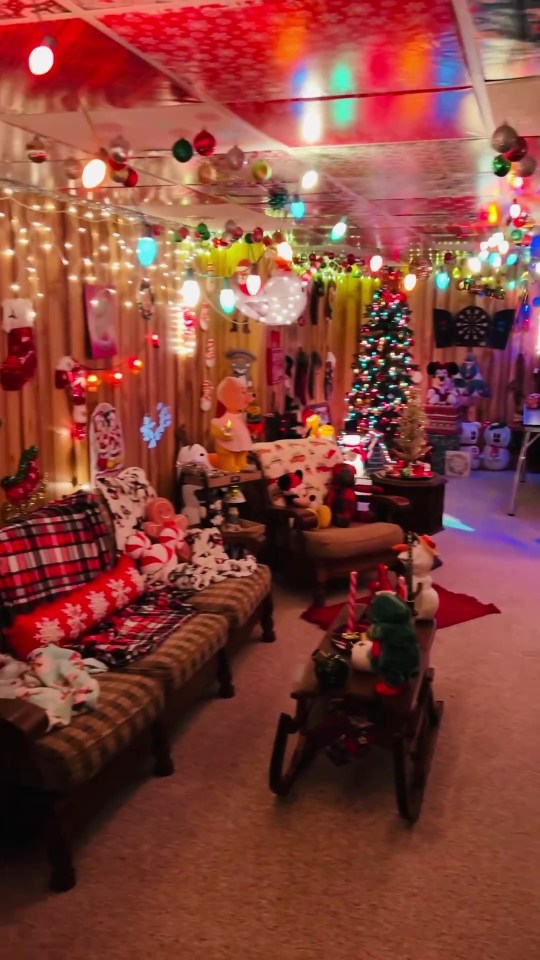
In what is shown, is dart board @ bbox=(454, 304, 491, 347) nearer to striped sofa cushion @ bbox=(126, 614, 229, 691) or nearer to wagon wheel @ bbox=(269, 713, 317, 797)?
striped sofa cushion @ bbox=(126, 614, 229, 691)

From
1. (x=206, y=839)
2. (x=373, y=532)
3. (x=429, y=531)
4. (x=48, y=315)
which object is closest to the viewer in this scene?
(x=206, y=839)

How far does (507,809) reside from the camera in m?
2.83

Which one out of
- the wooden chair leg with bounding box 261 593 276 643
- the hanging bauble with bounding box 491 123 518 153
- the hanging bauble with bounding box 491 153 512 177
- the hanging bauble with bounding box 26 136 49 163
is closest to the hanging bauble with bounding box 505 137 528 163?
the hanging bauble with bounding box 491 123 518 153

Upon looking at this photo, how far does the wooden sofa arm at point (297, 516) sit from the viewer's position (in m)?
4.86

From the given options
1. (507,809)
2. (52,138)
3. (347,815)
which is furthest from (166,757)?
(52,138)

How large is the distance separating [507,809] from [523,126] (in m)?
2.48

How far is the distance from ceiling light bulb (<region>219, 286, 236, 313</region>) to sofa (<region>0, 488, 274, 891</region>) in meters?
2.24

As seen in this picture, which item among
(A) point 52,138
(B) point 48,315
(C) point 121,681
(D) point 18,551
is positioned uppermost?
(A) point 52,138

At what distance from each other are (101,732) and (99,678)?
377 millimetres

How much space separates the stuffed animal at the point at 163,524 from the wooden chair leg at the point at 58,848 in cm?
178

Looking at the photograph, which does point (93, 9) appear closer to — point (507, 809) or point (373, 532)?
point (507, 809)

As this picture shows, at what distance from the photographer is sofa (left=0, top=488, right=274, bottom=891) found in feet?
7.89

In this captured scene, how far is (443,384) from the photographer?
9555 mm

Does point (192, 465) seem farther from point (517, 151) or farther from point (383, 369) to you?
point (383, 369)
